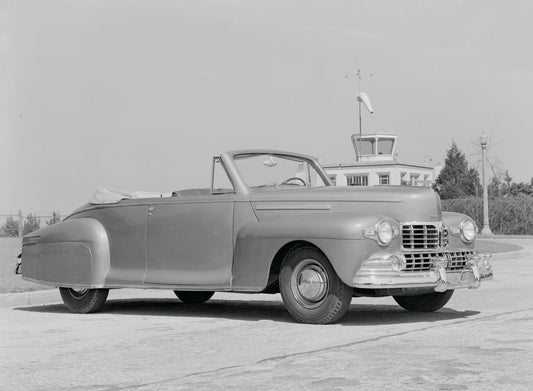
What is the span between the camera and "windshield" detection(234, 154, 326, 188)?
9961mm

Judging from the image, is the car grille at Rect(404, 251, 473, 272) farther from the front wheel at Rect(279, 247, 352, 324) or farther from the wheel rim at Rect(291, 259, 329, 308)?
the wheel rim at Rect(291, 259, 329, 308)

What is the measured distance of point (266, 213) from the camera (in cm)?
937

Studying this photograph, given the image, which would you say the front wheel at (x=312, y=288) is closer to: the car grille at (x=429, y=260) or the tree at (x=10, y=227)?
the car grille at (x=429, y=260)

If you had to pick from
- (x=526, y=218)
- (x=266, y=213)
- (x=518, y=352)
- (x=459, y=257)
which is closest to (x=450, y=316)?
(x=459, y=257)

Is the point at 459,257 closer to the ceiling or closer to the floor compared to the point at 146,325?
closer to the ceiling

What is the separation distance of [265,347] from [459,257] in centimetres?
290

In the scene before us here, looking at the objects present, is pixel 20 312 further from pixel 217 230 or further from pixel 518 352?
pixel 518 352

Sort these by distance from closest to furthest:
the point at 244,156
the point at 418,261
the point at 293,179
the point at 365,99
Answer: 1. the point at 418,261
2. the point at 244,156
3. the point at 293,179
4. the point at 365,99

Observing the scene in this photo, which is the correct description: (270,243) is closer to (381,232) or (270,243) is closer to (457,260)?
(381,232)

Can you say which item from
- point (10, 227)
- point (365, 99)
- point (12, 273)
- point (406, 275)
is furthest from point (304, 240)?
point (365, 99)

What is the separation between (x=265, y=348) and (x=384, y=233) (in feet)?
6.56

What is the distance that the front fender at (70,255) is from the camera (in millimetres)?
10367

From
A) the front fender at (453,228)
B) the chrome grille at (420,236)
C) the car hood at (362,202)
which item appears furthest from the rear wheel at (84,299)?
the front fender at (453,228)

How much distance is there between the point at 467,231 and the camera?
379 inches
